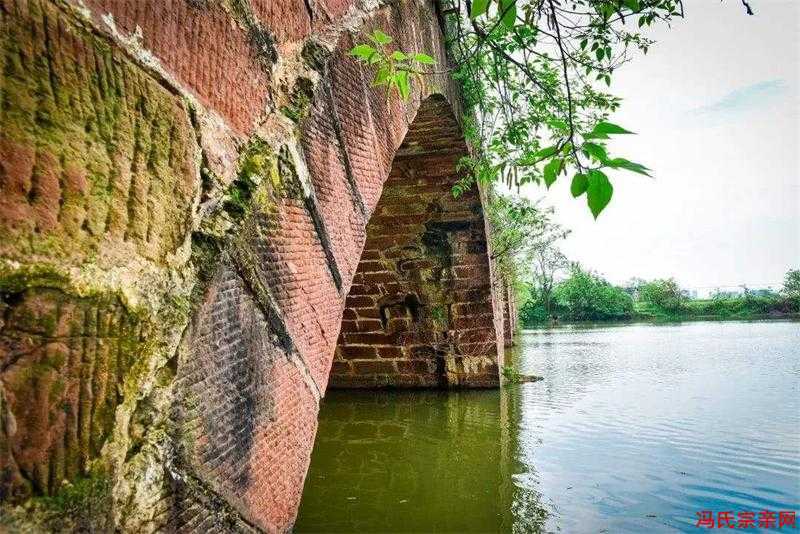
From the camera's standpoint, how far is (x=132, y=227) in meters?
0.70

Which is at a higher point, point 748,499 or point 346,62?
point 346,62

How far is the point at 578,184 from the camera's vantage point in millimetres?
965

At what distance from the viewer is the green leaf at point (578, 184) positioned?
96 cm

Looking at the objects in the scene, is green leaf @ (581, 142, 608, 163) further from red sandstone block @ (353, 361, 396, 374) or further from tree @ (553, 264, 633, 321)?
tree @ (553, 264, 633, 321)

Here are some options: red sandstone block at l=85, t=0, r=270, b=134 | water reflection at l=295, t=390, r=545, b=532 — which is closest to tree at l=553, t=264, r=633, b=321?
water reflection at l=295, t=390, r=545, b=532

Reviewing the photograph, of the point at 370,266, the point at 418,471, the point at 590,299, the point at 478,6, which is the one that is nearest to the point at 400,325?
the point at 370,266

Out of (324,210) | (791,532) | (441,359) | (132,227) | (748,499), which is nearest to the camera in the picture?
(132,227)

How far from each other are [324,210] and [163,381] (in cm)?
73

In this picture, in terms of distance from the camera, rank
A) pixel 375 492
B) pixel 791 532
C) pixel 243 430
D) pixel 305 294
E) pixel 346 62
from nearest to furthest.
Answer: pixel 243 430
pixel 305 294
pixel 346 62
pixel 791 532
pixel 375 492

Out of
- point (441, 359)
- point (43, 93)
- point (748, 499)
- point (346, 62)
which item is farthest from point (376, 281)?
point (43, 93)

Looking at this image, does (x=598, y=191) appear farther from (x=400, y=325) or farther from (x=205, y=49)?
(x=400, y=325)

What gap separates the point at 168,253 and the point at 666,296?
38062 mm

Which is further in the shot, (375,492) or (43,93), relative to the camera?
(375,492)

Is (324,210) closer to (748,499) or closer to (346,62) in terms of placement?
(346,62)
